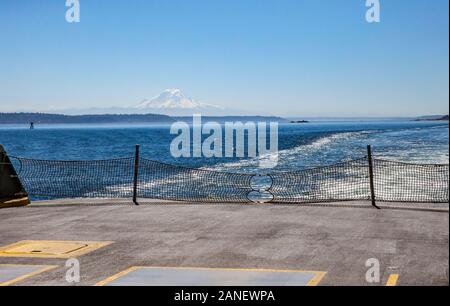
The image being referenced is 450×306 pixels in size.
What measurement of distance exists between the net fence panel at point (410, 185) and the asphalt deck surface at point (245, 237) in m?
9.68

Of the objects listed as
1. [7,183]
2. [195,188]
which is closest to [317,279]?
[7,183]

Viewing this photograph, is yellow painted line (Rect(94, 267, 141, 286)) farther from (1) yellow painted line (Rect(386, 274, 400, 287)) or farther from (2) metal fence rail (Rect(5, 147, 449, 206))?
(2) metal fence rail (Rect(5, 147, 449, 206))

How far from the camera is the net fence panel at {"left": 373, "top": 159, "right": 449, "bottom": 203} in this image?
2689cm

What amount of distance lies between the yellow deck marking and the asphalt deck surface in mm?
300

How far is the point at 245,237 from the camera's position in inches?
463

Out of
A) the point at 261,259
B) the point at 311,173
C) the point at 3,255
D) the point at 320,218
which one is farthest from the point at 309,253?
the point at 311,173

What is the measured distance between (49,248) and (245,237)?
4160 mm

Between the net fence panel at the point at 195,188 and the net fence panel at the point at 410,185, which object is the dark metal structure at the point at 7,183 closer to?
the net fence panel at the point at 195,188

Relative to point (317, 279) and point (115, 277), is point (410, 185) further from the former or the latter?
point (115, 277)

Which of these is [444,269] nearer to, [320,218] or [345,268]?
[345,268]

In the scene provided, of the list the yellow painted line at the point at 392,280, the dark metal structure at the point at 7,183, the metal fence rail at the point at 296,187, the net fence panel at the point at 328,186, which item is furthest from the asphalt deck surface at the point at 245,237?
the net fence panel at the point at 328,186

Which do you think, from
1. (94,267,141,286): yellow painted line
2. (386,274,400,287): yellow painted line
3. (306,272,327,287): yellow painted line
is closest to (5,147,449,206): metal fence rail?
(94,267,141,286): yellow painted line

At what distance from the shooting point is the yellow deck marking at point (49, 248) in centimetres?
1071
